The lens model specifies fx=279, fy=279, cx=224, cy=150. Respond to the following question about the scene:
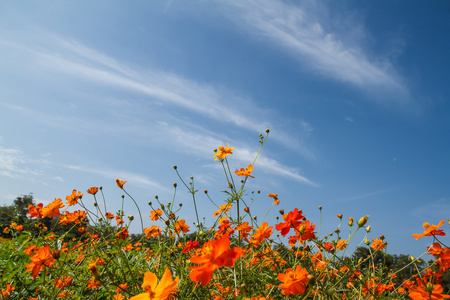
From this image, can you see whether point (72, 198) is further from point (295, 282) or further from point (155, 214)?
point (295, 282)

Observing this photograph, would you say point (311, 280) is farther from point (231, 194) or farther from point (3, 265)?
point (3, 265)

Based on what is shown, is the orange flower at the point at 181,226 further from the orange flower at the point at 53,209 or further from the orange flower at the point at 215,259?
the orange flower at the point at 215,259

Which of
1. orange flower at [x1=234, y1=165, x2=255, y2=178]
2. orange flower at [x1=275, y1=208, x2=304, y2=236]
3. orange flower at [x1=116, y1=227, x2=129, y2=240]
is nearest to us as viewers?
orange flower at [x1=275, y1=208, x2=304, y2=236]

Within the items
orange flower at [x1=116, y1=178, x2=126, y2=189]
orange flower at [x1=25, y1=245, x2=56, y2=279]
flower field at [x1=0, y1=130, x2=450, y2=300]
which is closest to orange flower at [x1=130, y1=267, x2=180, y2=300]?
flower field at [x1=0, y1=130, x2=450, y2=300]

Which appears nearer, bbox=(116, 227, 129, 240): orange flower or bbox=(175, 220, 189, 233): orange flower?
bbox=(116, 227, 129, 240): orange flower

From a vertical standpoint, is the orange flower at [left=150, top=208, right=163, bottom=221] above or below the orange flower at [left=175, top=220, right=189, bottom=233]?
above

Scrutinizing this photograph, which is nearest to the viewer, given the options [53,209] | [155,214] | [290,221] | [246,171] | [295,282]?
[295,282]

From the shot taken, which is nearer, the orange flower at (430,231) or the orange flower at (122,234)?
the orange flower at (430,231)

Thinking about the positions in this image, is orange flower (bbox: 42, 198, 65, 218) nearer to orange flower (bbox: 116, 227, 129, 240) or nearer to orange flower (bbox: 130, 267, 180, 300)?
orange flower (bbox: 116, 227, 129, 240)

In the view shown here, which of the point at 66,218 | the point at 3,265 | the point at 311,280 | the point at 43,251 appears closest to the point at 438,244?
the point at 311,280

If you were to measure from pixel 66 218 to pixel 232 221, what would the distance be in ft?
4.19

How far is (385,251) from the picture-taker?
2.10 metres

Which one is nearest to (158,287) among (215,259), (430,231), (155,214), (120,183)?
(215,259)

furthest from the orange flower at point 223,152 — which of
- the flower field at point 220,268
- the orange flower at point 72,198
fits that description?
the orange flower at point 72,198
